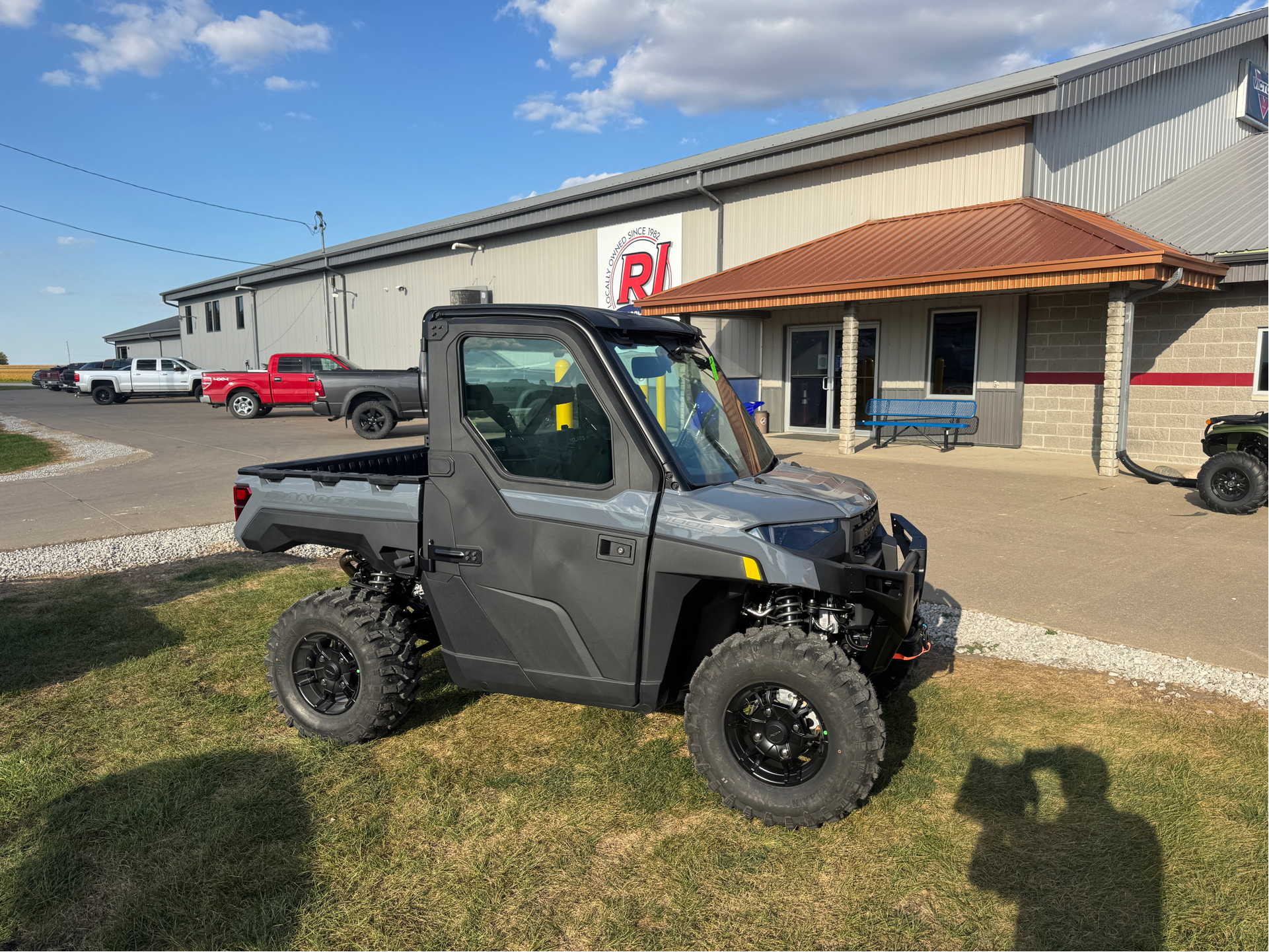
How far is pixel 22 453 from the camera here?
1722 cm

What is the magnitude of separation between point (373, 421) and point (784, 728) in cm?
1673

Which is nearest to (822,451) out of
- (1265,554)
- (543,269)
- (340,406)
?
(1265,554)

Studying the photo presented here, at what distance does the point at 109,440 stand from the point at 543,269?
12.0m

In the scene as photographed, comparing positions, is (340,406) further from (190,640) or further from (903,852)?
(903,852)

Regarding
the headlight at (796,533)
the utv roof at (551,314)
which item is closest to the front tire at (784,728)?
the headlight at (796,533)

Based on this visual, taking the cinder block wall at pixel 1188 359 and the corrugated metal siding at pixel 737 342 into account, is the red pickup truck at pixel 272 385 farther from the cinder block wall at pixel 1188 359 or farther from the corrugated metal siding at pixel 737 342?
the cinder block wall at pixel 1188 359

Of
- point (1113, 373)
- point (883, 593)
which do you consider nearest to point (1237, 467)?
point (1113, 373)

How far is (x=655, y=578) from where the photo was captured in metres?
3.42

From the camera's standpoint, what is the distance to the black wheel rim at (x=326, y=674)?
420 centimetres

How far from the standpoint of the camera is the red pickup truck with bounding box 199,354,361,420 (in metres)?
27.0

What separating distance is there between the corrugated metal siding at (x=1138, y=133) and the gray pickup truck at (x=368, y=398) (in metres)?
13.2

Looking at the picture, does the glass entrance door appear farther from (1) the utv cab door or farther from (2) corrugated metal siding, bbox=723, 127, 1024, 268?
(1) the utv cab door

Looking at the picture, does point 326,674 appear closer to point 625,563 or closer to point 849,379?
point 625,563

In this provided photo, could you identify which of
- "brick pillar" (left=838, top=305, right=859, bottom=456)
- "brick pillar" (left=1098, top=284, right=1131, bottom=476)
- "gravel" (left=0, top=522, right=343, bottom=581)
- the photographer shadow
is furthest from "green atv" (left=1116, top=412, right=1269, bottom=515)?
"gravel" (left=0, top=522, right=343, bottom=581)
